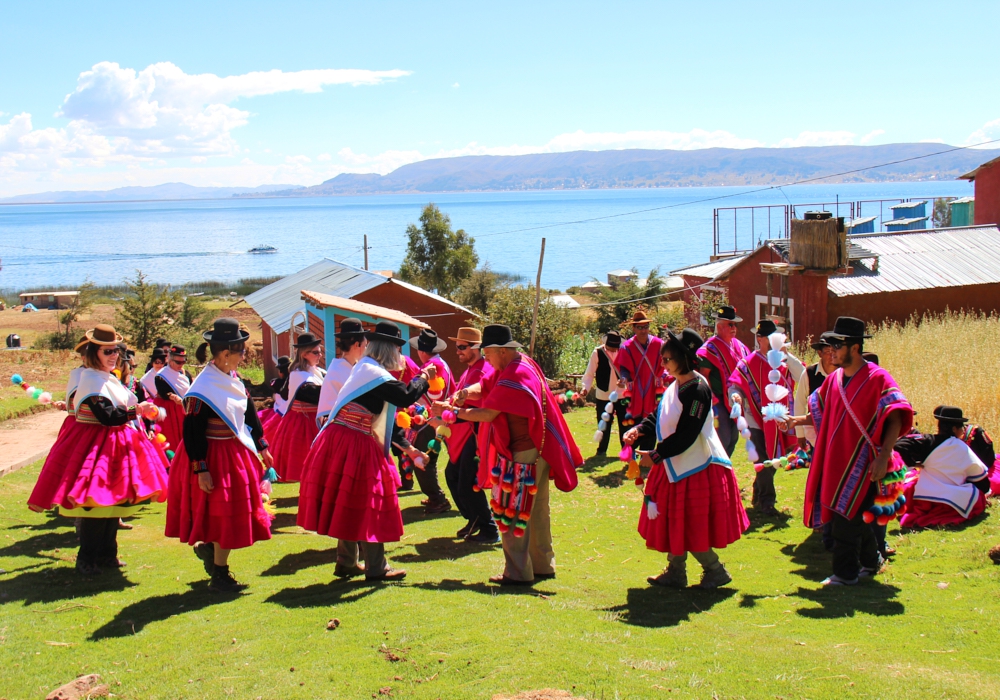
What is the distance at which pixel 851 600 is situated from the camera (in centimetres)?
581

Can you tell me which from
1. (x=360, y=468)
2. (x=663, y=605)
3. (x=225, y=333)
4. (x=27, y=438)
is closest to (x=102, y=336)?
(x=225, y=333)

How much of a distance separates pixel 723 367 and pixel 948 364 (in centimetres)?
664

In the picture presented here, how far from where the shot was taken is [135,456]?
657 centimetres

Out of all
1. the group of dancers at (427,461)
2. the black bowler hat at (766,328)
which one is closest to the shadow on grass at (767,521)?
the group of dancers at (427,461)

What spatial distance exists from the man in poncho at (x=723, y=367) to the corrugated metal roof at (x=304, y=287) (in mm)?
12147

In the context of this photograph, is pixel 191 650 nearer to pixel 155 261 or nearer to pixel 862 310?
pixel 862 310

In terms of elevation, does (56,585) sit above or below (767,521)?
above

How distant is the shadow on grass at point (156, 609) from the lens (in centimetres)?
525

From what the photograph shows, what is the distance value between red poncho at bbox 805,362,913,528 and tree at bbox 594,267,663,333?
17549 mm

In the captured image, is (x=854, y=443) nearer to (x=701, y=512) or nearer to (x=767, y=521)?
(x=701, y=512)

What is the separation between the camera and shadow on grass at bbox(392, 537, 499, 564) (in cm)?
729

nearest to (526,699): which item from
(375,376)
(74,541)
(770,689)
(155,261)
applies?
(770,689)

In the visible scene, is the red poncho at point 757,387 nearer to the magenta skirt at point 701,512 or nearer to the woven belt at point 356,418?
the magenta skirt at point 701,512

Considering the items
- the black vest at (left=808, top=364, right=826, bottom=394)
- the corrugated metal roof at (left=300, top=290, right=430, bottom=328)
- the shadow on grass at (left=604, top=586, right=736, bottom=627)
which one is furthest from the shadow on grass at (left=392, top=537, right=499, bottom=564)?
the corrugated metal roof at (left=300, top=290, right=430, bottom=328)
